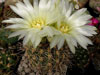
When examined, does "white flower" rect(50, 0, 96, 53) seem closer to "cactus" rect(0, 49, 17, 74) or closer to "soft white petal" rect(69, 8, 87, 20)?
"soft white petal" rect(69, 8, 87, 20)

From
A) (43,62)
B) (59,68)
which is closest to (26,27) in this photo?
(43,62)

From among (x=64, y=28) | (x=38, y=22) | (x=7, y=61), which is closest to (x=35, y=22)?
(x=38, y=22)

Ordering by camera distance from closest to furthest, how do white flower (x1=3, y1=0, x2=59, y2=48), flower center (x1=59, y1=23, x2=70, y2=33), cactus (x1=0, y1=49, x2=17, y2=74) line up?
white flower (x1=3, y1=0, x2=59, y2=48) → flower center (x1=59, y1=23, x2=70, y2=33) → cactus (x1=0, y1=49, x2=17, y2=74)

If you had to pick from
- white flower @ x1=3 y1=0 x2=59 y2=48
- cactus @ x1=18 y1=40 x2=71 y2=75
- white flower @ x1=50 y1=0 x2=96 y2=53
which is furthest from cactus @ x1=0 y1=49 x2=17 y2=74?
white flower @ x1=50 y1=0 x2=96 y2=53

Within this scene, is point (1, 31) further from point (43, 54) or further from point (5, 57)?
point (43, 54)

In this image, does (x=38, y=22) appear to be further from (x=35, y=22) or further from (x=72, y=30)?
(x=72, y=30)

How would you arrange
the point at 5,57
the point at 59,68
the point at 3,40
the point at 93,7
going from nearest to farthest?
the point at 59,68 < the point at 5,57 < the point at 3,40 < the point at 93,7

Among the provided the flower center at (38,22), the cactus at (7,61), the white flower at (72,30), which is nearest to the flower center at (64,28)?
the white flower at (72,30)
